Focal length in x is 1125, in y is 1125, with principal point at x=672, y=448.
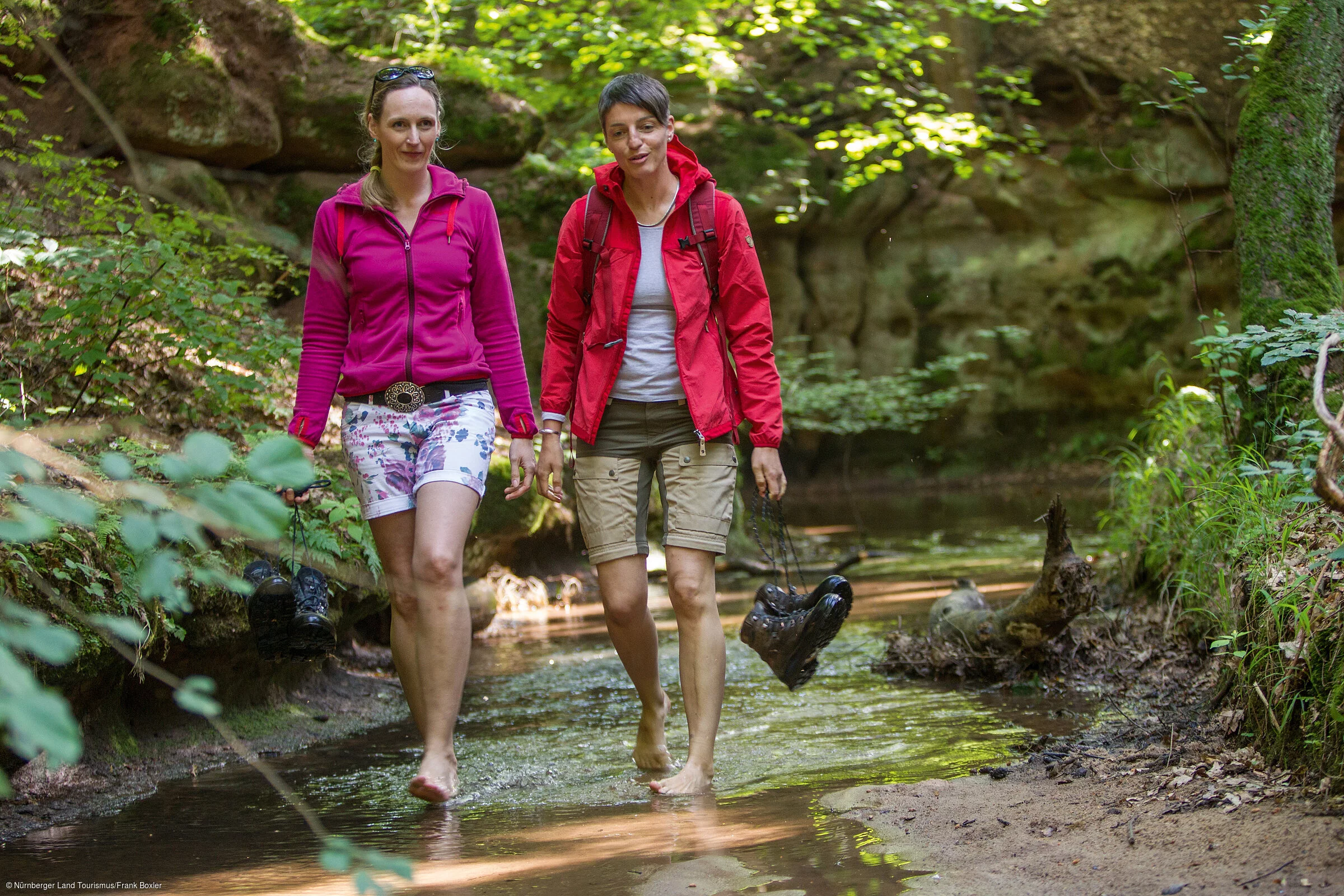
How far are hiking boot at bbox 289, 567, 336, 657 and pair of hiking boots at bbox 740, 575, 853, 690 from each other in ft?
4.34

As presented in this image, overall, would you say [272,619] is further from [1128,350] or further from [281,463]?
[1128,350]

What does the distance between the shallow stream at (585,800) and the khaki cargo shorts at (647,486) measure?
2.41 feet

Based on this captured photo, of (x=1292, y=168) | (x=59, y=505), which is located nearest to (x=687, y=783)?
(x=59, y=505)

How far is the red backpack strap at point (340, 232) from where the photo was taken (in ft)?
11.7

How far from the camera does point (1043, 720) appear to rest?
155 inches

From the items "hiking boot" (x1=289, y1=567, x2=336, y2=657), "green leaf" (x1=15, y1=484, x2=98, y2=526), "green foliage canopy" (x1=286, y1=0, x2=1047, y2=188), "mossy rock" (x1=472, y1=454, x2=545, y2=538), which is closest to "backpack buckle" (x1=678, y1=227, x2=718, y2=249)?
"hiking boot" (x1=289, y1=567, x2=336, y2=657)

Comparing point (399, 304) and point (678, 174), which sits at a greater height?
point (678, 174)

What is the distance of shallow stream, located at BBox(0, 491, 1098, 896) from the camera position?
98.3 inches

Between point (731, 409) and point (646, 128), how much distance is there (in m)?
0.91

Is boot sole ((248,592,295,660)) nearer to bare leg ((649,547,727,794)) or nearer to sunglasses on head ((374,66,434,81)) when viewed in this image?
bare leg ((649,547,727,794))

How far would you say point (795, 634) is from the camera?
3576mm

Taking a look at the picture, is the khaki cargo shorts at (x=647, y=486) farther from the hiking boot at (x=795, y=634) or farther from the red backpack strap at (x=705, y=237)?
the red backpack strap at (x=705, y=237)

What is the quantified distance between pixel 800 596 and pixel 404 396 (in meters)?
1.44

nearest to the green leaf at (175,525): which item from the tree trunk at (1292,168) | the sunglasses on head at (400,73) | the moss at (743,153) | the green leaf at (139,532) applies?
the green leaf at (139,532)
